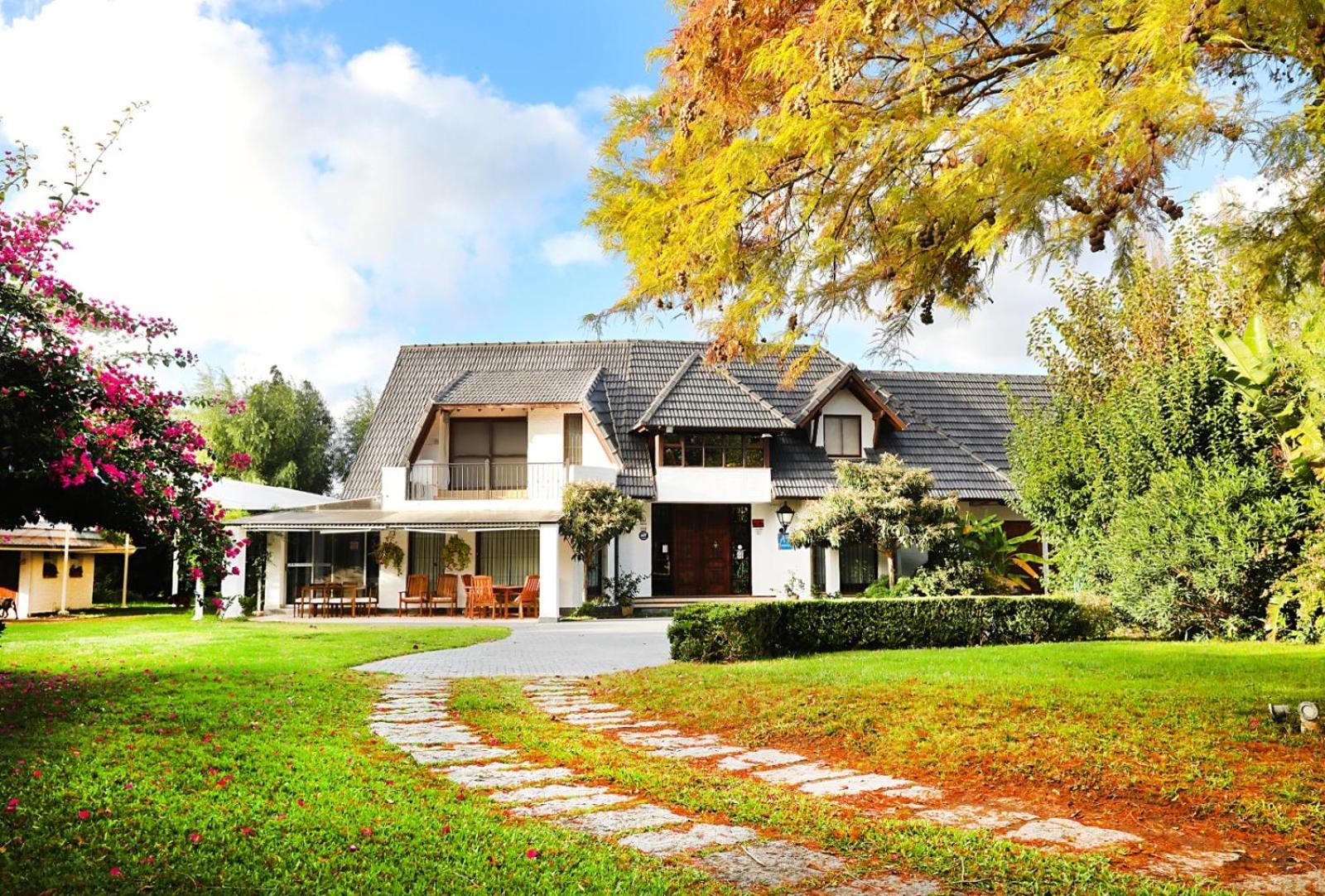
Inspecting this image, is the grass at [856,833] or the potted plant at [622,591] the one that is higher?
the potted plant at [622,591]

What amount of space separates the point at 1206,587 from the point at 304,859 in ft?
52.8

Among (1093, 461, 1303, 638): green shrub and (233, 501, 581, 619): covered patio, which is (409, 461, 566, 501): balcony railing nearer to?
(233, 501, 581, 619): covered patio

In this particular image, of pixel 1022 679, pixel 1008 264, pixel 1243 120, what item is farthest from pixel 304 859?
pixel 1022 679

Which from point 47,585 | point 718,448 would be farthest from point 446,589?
point 47,585

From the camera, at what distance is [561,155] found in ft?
31.2

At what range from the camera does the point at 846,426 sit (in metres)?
31.4

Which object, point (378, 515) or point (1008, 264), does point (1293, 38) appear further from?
point (378, 515)

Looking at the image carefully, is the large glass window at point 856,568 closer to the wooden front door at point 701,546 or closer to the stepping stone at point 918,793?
the wooden front door at point 701,546

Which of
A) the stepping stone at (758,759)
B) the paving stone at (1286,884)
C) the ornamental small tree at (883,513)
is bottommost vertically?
the paving stone at (1286,884)

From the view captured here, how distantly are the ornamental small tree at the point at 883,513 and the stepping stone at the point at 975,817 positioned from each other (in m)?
15.6

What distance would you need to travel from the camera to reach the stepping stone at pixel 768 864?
16.4 ft

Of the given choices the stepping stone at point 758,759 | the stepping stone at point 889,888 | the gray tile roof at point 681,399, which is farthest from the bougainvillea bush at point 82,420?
the gray tile roof at point 681,399

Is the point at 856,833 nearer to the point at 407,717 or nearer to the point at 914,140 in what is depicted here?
the point at 914,140

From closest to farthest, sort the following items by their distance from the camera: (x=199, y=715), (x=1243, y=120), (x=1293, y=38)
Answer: (x=1293, y=38) < (x=1243, y=120) < (x=199, y=715)
